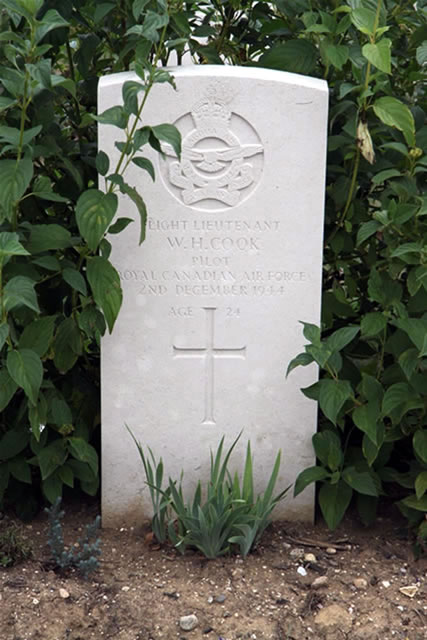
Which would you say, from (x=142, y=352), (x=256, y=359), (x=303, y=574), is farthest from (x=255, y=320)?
(x=303, y=574)

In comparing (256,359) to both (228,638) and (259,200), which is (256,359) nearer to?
(259,200)

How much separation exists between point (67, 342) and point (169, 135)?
87 centimetres

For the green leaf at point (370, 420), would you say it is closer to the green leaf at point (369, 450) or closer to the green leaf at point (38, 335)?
the green leaf at point (369, 450)

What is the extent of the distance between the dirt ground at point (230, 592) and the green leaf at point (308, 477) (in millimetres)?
234

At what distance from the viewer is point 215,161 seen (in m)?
3.49

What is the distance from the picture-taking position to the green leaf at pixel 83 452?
3.52 meters

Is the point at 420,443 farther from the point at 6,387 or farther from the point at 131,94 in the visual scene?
the point at 131,94

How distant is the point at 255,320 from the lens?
11.9 ft

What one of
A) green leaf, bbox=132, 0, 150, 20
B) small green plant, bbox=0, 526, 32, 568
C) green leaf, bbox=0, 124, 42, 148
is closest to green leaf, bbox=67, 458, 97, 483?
small green plant, bbox=0, 526, 32, 568

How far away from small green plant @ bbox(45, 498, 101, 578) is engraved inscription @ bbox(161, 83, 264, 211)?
1.24 metres

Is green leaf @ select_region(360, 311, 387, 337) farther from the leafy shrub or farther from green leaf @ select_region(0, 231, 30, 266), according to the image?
green leaf @ select_region(0, 231, 30, 266)

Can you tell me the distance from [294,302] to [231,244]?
325mm

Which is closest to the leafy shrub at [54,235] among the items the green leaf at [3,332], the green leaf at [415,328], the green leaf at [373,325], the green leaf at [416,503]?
the green leaf at [3,332]

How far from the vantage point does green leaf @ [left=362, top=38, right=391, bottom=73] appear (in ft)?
10.6
